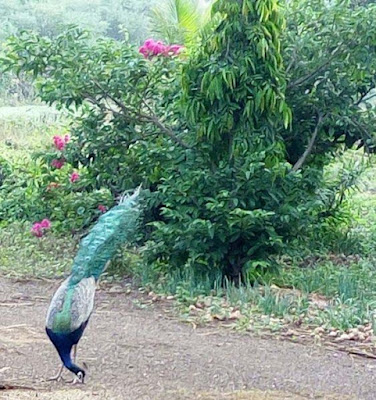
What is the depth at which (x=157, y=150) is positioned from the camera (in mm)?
7207

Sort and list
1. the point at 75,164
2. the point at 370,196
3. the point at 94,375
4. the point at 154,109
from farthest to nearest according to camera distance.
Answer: the point at 370,196 → the point at 75,164 → the point at 154,109 → the point at 94,375

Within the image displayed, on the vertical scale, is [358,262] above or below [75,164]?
below

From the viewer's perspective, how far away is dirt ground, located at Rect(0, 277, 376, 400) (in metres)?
4.47

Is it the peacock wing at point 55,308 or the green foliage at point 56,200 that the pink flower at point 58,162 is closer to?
the green foliage at point 56,200

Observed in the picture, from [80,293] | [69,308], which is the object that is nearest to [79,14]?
[80,293]

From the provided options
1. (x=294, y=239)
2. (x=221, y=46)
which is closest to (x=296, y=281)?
(x=294, y=239)

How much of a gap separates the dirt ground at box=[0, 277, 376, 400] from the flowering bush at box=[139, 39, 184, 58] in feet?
7.60

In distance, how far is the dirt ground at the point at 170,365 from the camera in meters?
4.47

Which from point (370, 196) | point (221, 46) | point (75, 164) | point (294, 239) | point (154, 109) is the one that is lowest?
point (370, 196)

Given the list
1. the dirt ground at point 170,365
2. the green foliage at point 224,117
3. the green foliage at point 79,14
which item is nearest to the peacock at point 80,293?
the dirt ground at point 170,365

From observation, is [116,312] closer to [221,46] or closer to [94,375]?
[94,375]

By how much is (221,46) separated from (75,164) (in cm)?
221

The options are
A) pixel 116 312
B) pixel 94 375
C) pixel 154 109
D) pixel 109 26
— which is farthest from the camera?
pixel 109 26

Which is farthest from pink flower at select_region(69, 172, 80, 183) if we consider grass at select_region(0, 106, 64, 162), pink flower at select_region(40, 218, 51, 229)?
grass at select_region(0, 106, 64, 162)
